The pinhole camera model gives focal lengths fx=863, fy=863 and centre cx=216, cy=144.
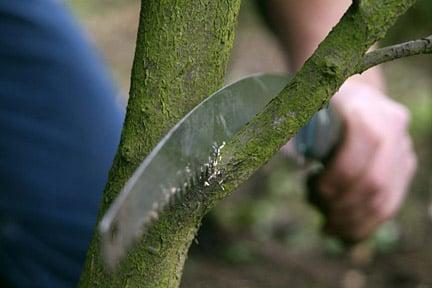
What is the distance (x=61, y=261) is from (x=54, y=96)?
12.0 inches

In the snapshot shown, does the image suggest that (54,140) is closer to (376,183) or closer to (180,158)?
(376,183)

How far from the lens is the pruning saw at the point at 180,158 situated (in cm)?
43

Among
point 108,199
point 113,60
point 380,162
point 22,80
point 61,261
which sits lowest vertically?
point 108,199

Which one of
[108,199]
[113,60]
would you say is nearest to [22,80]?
[108,199]

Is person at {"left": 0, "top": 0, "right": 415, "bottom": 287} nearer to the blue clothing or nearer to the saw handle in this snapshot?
the blue clothing

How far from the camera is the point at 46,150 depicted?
62.1 inches

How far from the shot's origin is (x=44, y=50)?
5.19ft

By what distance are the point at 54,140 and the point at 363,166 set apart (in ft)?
1.85

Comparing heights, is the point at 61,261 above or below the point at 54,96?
below

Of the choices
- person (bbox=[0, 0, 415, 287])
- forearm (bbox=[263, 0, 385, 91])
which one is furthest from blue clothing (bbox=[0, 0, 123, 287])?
forearm (bbox=[263, 0, 385, 91])

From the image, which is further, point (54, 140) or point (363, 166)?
point (54, 140)

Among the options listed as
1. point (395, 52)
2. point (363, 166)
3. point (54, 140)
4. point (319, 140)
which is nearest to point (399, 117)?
point (363, 166)

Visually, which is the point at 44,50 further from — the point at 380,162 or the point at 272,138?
the point at 272,138

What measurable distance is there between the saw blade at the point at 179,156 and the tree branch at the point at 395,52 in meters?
0.10
